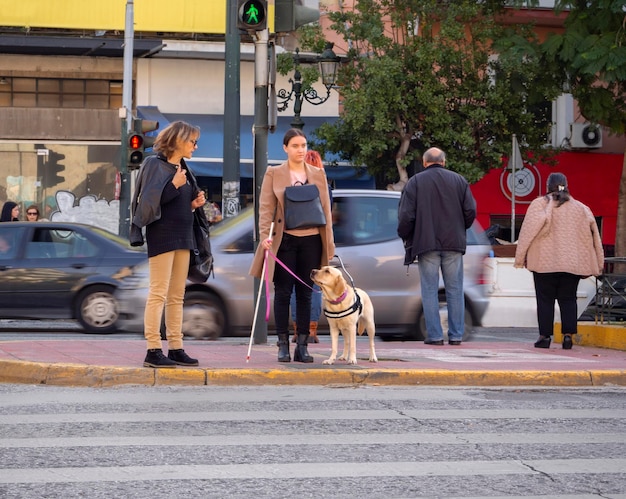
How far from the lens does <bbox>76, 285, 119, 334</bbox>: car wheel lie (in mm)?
15125

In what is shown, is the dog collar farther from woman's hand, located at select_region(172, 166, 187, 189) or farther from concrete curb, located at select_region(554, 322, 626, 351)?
concrete curb, located at select_region(554, 322, 626, 351)

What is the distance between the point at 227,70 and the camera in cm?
1986

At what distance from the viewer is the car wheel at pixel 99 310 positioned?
49.6ft

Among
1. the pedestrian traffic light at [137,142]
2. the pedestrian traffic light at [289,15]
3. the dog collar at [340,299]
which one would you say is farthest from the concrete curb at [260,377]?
the pedestrian traffic light at [137,142]

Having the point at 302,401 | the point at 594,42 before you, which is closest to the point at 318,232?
the point at 302,401

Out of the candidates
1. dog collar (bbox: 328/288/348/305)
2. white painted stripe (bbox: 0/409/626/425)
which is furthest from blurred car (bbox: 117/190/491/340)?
white painted stripe (bbox: 0/409/626/425)

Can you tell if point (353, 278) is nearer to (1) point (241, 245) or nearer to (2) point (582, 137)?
(1) point (241, 245)

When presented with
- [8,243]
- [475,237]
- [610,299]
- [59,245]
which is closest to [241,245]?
[475,237]

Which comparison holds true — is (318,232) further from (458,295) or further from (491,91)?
(491,91)

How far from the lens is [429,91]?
A: 87.6ft

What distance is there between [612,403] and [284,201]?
298 centimetres

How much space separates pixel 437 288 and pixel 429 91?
1486 cm

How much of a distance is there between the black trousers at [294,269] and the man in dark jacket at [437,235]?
8.83ft

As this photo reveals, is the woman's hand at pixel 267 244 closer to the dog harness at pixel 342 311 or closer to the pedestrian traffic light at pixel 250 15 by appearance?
the dog harness at pixel 342 311
